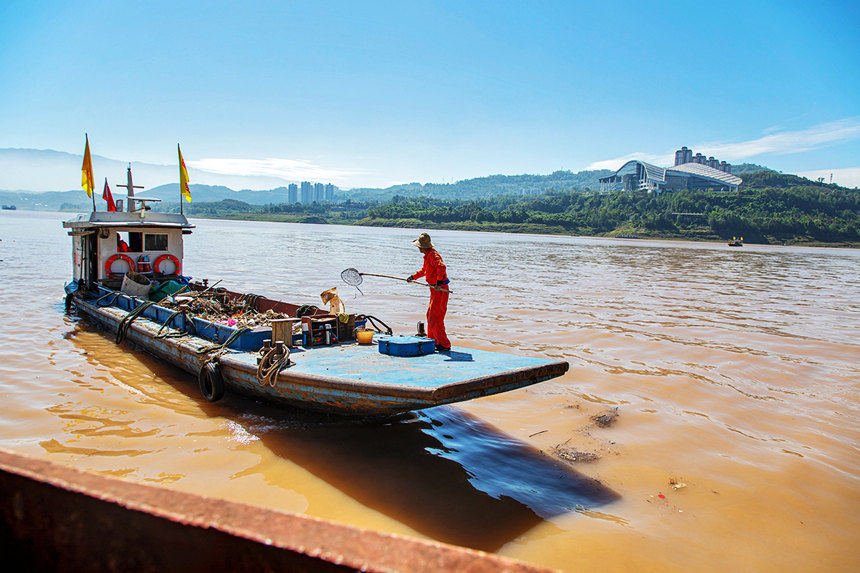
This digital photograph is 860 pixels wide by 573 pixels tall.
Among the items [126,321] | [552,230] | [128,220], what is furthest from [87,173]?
[552,230]

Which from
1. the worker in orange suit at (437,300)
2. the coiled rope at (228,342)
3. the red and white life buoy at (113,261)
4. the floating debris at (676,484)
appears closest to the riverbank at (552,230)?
the red and white life buoy at (113,261)

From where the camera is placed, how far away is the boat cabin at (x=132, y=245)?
1286 cm

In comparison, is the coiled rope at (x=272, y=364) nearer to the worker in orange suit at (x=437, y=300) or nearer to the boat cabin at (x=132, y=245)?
the worker in orange suit at (x=437, y=300)

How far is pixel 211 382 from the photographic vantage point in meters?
7.39

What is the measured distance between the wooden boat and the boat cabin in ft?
0.88

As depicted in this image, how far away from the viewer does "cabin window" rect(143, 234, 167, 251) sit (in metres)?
13.3

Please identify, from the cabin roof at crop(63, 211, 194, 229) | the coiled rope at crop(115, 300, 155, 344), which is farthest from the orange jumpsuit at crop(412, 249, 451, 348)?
the cabin roof at crop(63, 211, 194, 229)

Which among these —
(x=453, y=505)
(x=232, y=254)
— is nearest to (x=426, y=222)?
(x=232, y=254)

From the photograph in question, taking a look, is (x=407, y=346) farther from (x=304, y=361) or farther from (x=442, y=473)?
(x=442, y=473)

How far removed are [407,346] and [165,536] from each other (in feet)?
17.9

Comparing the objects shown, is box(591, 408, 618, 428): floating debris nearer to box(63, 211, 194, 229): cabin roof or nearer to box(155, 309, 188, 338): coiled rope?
box(155, 309, 188, 338): coiled rope

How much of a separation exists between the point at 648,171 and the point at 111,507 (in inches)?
6567

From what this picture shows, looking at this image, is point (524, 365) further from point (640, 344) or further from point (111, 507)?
point (640, 344)

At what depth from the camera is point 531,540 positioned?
4871 millimetres
